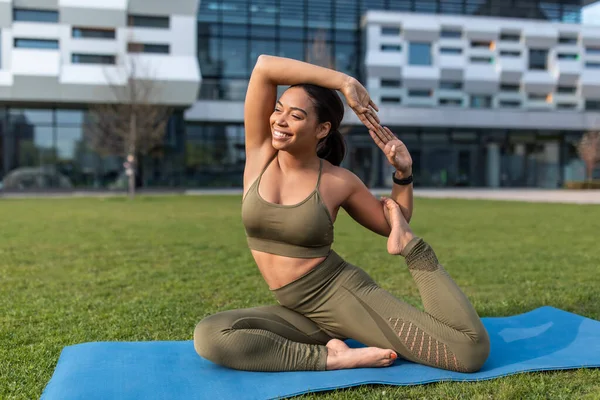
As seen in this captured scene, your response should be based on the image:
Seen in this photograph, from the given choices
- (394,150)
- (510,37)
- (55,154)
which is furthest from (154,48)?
(394,150)

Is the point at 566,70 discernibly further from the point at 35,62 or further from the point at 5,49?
the point at 5,49

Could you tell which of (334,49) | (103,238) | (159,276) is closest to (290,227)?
(159,276)

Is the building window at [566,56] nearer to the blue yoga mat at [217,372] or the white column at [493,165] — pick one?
the white column at [493,165]

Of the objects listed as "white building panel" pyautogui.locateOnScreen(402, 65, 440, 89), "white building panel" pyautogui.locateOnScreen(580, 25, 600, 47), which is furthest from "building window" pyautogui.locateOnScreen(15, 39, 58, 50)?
"white building panel" pyautogui.locateOnScreen(580, 25, 600, 47)

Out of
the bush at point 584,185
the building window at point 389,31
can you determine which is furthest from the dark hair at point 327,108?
the bush at point 584,185

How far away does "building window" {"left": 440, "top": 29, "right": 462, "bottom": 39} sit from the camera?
111ft

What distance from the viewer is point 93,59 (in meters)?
26.9

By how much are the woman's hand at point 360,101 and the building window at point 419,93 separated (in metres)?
31.3

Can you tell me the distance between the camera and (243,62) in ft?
104

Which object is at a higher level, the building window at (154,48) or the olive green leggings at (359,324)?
the building window at (154,48)

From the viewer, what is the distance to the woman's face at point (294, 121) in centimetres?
303

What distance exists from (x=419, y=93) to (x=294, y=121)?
3168 cm

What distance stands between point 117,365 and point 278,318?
96 cm

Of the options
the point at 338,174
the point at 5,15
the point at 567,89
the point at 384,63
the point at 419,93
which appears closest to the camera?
the point at 338,174
